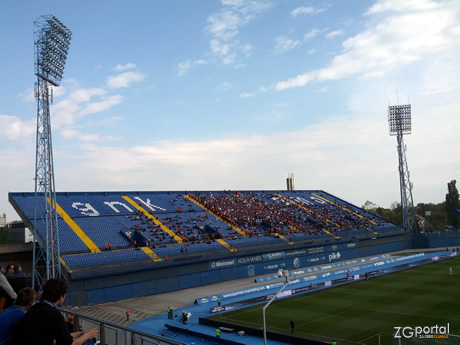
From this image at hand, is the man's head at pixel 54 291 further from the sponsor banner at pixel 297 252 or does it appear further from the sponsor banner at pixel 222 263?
the sponsor banner at pixel 297 252

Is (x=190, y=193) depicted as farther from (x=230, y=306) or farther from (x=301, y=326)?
(x=301, y=326)

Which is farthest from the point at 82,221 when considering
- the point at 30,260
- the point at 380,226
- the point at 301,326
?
the point at 380,226

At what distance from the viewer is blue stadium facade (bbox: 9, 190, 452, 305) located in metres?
41.8

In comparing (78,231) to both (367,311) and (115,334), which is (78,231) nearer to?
(367,311)

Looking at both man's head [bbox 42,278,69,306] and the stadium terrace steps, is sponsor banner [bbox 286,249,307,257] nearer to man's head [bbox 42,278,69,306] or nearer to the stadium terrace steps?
the stadium terrace steps

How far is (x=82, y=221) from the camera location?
158ft

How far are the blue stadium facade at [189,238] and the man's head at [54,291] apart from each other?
35.5 metres

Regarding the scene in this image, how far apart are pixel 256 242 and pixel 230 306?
68.7 feet

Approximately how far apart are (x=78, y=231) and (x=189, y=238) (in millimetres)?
13443

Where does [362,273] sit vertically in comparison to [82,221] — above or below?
below

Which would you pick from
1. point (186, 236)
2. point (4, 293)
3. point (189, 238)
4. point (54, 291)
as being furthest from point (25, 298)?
point (186, 236)

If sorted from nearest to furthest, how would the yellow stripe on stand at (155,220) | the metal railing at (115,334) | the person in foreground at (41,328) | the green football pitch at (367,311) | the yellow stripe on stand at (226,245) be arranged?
the person in foreground at (41,328) → the metal railing at (115,334) → the green football pitch at (367,311) → the yellow stripe on stand at (155,220) → the yellow stripe on stand at (226,245)

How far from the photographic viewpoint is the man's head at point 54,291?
4738 millimetres

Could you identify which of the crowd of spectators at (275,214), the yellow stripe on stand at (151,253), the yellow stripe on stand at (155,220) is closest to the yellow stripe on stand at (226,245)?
the yellow stripe on stand at (155,220)
